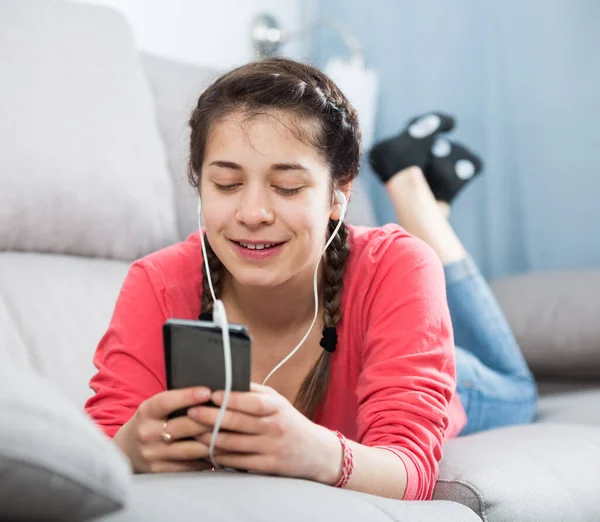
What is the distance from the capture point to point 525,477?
1084 mm

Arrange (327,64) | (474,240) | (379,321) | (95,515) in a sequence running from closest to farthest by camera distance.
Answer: (95,515) < (379,321) < (474,240) < (327,64)

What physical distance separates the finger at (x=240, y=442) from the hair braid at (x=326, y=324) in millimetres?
364

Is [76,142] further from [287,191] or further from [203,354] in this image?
[203,354]

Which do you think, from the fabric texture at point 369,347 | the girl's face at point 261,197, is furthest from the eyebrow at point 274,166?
the fabric texture at point 369,347

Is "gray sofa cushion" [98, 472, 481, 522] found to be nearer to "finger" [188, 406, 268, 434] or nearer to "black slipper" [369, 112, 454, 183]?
"finger" [188, 406, 268, 434]

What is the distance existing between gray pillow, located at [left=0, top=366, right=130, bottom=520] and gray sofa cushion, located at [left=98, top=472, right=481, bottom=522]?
4 centimetres

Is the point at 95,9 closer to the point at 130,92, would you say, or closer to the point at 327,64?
the point at 130,92

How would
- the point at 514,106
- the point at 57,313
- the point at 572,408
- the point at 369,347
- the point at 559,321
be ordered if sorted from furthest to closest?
the point at 514,106 → the point at 559,321 → the point at 572,408 → the point at 57,313 → the point at 369,347

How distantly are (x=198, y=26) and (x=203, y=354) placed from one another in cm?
192

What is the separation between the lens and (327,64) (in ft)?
9.25

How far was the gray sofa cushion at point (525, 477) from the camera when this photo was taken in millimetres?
1024

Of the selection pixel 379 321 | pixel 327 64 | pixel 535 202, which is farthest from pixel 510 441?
pixel 327 64

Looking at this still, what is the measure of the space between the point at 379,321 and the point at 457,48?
170cm

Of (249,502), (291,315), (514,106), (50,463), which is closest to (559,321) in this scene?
(514,106)
